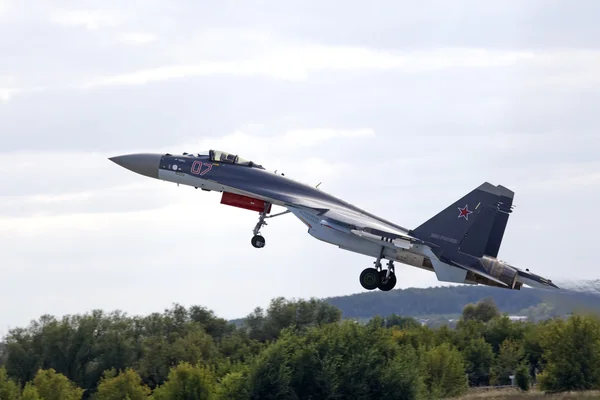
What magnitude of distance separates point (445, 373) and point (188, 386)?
644 inches

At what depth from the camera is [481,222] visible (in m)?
29.5

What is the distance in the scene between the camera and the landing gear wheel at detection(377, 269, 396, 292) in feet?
98.8

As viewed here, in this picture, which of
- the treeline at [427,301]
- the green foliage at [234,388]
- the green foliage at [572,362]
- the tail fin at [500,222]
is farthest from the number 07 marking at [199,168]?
the treeline at [427,301]

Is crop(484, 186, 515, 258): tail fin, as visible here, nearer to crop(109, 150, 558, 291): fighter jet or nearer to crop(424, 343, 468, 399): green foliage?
crop(109, 150, 558, 291): fighter jet

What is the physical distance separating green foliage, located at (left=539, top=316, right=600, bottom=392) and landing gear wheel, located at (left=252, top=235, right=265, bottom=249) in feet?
92.4

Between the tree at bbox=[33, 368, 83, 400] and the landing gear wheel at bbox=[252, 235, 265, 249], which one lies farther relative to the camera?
the tree at bbox=[33, 368, 83, 400]

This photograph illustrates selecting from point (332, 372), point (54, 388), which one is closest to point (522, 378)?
point (332, 372)

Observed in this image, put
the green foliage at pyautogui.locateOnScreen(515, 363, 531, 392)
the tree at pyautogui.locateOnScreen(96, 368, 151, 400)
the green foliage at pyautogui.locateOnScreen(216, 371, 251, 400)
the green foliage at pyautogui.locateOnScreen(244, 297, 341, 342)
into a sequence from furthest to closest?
the green foliage at pyautogui.locateOnScreen(244, 297, 341, 342), the green foliage at pyautogui.locateOnScreen(515, 363, 531, 392), the tree at pyautogui.locateOnScreen(96, 368, 151, 400), the green foliage at pyautogui.locateOnScreen(216, 371, 251, 400)

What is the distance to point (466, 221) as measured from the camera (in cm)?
2952

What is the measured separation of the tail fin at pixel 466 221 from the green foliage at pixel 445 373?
89.6ft

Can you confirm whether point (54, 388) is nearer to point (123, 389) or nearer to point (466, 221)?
point (123, 389)

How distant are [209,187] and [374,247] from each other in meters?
5.98

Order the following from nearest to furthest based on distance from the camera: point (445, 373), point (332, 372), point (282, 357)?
point (332, 372) → point (282, 357) → point (445, 373)

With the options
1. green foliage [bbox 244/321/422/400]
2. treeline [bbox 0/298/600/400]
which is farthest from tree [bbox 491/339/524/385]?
green foliage [bbox 244/321/422/400]
